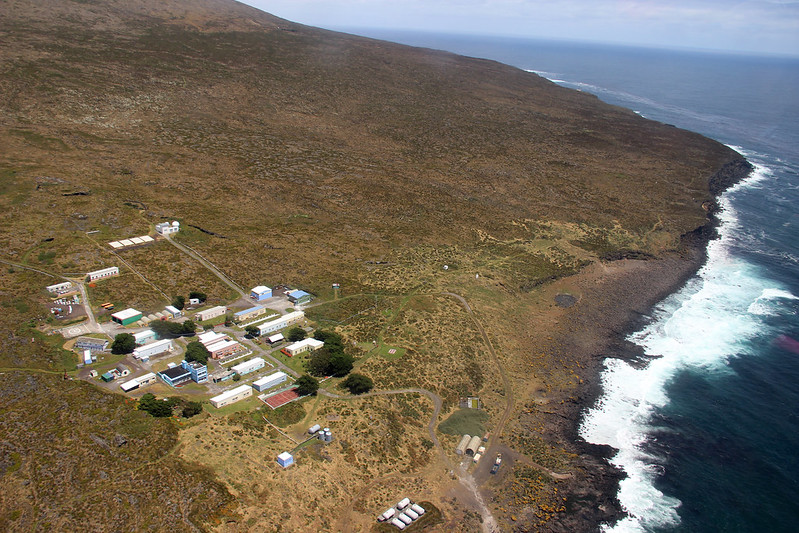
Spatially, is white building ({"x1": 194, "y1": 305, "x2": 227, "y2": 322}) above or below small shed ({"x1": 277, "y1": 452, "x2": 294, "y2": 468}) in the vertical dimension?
above

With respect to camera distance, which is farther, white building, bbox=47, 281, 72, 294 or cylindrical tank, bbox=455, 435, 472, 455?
white building, bbox=47, 281, 72, 294

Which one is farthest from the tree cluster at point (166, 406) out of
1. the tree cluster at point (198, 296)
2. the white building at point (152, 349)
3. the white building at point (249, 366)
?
the tree cluster at point (198, 296)

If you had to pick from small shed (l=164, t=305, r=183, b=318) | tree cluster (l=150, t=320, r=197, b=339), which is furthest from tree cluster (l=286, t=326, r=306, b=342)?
small shed (l=164, t=305, r=183, b=318)

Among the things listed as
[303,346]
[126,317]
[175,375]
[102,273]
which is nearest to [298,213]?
[102,273]

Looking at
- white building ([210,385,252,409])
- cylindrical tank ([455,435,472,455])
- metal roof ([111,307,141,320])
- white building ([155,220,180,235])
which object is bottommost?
cylindrical tank ([455,435,472,455])

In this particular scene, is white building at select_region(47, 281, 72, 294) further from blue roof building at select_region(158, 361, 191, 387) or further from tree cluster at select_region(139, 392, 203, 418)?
tree cluster at select_region(139, 392, 203, 418)

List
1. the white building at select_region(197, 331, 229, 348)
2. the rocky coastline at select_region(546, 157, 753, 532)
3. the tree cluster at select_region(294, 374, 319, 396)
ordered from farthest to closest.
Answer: the white building at select_region(197, 331, 229, 348) < the tree cluster at select_region(294, 374, 319, 396) < the rocky coastline at select_region(546, 157, 753, 532)

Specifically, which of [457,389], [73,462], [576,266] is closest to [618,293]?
[576,266]
